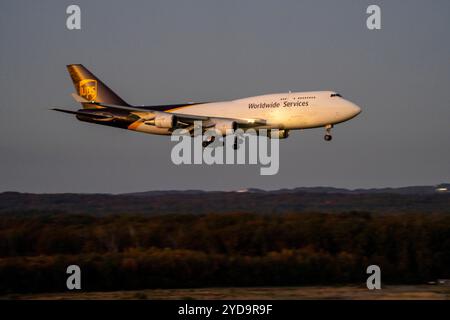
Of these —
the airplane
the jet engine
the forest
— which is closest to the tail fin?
the airplane

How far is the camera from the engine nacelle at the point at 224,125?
5372 cm

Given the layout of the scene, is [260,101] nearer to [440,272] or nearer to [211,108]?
[211,108]

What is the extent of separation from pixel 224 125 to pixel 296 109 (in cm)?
516

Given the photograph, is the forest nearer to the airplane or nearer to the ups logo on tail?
the airplane

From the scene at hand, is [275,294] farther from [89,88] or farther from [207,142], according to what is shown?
[89,88]

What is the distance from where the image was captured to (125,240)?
45.7 metres

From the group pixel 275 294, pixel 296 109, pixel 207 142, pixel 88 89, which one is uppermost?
pixel 88 89

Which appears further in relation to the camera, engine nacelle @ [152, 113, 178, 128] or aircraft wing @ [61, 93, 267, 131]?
engine nacelle @ [152, 113, 178, 128]

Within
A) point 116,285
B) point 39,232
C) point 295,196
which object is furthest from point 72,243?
point 295,196

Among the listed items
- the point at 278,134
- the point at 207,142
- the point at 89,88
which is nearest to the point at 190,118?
the point at 207,142

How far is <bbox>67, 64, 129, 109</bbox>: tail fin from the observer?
204 ft

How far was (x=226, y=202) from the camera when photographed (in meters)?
66.9

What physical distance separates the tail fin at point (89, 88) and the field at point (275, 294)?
28.3m

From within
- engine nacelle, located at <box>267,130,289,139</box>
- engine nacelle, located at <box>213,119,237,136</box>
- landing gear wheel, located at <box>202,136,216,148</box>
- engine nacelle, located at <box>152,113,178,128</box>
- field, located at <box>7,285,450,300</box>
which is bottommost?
field, located at <box>7,285,450,300</box>
